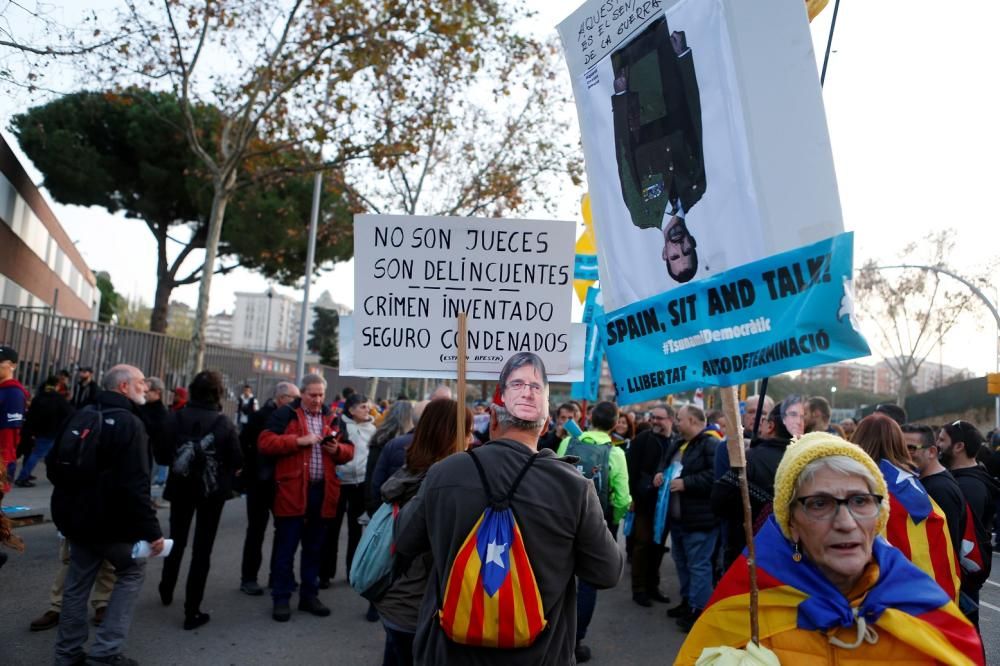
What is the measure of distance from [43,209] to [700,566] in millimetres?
24276

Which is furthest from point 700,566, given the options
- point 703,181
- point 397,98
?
point 397,98

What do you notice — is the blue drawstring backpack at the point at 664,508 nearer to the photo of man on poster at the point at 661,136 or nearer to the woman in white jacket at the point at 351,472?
the woman in white jacket at the point at 351,472

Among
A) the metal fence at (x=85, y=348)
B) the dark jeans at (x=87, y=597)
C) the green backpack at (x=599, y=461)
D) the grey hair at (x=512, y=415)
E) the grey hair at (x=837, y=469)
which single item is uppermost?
the metal fence at (x=85, y=348)

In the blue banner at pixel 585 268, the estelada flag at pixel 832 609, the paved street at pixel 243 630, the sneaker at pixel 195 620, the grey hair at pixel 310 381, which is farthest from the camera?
the blue banner at pixel 585 268

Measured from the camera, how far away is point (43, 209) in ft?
76.2

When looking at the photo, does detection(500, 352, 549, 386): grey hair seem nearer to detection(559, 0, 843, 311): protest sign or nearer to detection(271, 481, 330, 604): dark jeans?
detection(559, 0, 843, 311): protest sign

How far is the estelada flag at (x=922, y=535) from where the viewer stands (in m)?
3.39

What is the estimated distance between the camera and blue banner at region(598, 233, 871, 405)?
2.14 meters

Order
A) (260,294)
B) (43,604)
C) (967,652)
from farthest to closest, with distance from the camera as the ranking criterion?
(260,294)
(43,604)
(967,652)

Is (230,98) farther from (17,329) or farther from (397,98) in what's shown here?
(17,329)

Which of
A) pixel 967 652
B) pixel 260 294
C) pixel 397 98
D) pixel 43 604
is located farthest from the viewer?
pixel 260 294

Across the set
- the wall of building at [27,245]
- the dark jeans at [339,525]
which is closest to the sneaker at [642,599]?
the dark jeans at [339,525]

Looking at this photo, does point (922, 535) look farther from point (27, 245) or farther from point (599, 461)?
point (27, 245)

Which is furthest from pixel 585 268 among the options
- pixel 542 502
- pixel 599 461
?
pixel 542 502
